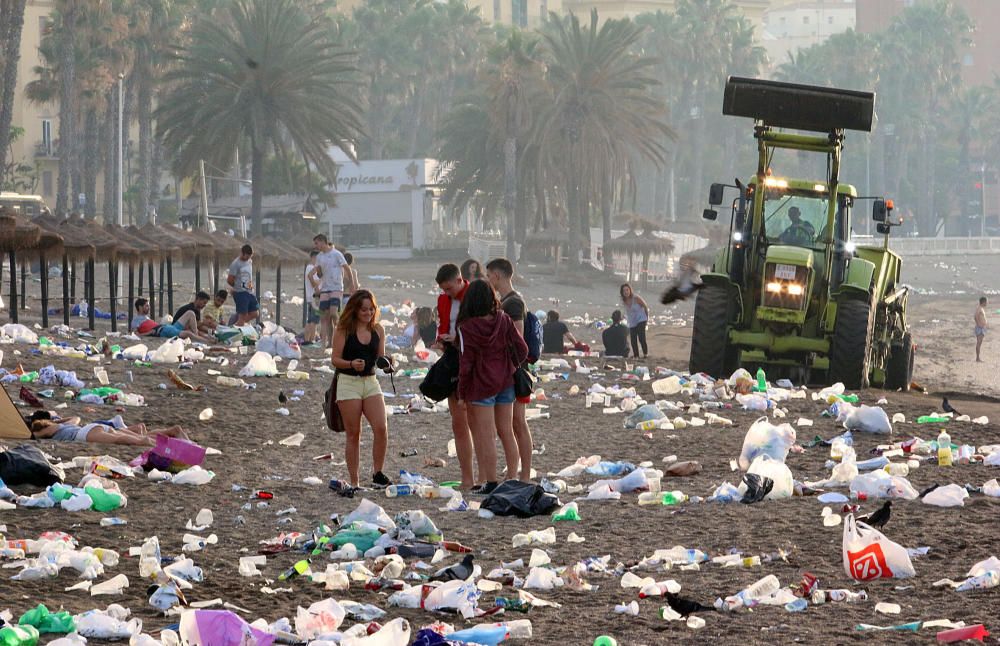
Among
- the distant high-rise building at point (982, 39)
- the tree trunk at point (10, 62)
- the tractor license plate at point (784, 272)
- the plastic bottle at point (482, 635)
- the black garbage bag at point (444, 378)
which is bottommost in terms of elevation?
the plastic bottle at point (482, 635)

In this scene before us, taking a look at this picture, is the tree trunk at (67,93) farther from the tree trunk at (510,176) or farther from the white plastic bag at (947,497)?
the white plastic bag at (947,497)

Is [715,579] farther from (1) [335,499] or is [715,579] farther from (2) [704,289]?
(2) [704,289]

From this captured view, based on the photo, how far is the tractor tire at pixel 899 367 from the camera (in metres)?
18.9

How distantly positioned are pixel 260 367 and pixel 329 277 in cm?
246

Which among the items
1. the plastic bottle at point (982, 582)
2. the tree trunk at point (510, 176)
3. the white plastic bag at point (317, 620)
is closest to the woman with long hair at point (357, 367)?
the white plastic bag at point (317, 620)

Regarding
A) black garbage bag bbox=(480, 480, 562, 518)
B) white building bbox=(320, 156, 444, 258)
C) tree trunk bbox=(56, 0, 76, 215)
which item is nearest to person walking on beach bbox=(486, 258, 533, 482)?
black garbage bag bbox=(480, 480, 562, 518)

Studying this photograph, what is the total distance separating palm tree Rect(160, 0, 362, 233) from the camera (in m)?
45.2

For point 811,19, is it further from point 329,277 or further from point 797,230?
point 797,230

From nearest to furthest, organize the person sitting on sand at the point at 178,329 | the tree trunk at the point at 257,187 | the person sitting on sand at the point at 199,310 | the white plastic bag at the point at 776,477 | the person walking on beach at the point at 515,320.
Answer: the white plastic bag at the point at 776,477
the person walking on beach at the point at 515,320
the person sitting on sand at the point at 178,329
the person sitting on sand at the point at 199,310
the tree trunk at the point at 257,187

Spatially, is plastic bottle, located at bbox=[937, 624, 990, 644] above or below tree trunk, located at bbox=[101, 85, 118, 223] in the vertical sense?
below

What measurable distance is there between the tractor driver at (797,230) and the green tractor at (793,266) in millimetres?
11

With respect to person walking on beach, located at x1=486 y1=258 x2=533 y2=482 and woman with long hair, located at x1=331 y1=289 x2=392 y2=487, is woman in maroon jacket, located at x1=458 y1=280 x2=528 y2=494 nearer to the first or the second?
person walking on beach, located at x1=486 y1=258 x2=533 y2=482

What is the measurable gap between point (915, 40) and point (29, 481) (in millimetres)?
99123

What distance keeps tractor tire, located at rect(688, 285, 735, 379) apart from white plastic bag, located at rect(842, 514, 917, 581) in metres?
10.3
